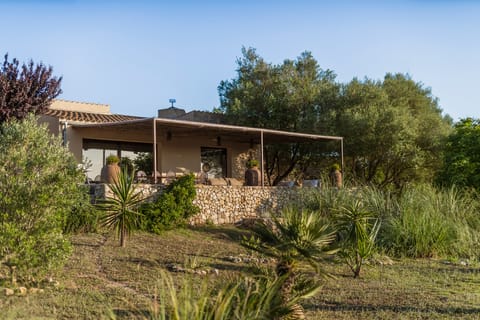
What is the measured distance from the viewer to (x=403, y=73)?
25.9 metres

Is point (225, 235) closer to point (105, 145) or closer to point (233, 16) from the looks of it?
point (233, 16)

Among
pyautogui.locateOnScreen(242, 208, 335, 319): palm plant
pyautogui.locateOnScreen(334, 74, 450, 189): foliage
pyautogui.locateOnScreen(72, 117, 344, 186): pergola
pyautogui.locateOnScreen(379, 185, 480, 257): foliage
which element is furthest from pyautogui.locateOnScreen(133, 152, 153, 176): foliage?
pyautogui.locateOnScreen(242, 208, 335, 319): palm plant

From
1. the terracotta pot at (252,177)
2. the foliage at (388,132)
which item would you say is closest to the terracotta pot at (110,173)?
the terracotta pot at (252,177)

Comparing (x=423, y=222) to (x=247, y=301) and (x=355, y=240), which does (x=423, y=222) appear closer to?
(x=355, y=240)

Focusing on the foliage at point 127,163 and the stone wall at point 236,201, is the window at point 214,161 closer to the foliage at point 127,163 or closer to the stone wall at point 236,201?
the foliage at point 127,163

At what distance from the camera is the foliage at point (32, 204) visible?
7223mm

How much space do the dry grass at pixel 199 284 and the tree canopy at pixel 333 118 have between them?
34.1 ft

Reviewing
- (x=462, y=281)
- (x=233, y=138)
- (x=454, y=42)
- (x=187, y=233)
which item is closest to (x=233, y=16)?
(x=454, y=42)

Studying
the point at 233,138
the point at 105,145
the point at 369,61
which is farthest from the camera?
the point at 233,138

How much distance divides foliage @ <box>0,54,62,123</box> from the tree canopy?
23.8 feet

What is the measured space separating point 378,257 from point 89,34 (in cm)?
693

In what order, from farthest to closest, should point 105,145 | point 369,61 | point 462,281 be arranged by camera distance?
point 105,145, point 369,61, point 462,281

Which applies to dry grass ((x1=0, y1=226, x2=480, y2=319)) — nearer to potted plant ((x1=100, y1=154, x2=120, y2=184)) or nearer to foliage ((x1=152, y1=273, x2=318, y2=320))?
foliage ((x1=152, y1=273, x2=318, y2=320))

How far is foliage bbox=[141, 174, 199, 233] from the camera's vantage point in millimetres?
12960
